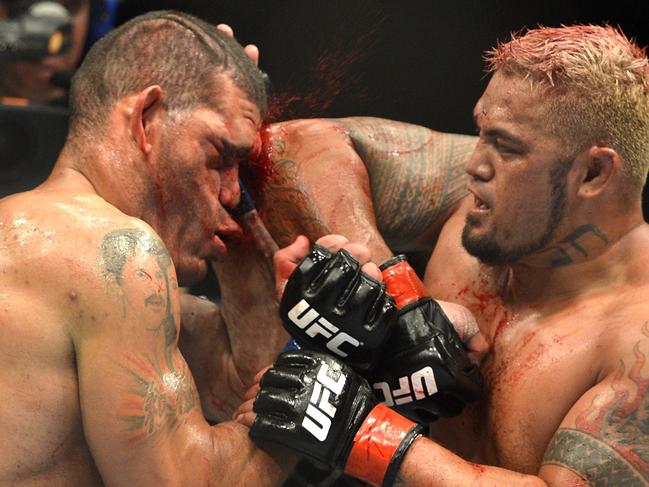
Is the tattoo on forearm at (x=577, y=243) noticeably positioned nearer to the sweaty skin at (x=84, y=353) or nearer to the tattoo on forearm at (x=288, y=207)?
the tattoo on forearm at (x=288, y=207)

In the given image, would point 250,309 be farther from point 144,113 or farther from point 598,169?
point 598,169

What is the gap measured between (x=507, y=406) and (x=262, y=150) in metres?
0.88

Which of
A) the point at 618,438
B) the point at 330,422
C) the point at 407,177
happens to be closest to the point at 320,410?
the point at 330,422

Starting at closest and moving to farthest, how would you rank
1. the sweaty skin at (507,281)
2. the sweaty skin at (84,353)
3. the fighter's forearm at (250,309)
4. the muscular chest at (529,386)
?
the sweaty skin at (84,353) → the sweaty skin at (507,281) → the muscular chest at (529,386) → the fighter's forearm at (250,309)

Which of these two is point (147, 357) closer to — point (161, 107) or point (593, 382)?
point (161, 107)

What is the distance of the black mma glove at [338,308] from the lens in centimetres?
194

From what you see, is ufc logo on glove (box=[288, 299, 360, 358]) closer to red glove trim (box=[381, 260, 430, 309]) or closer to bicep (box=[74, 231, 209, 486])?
red glove trim (box=[381, 260, 430, 309])

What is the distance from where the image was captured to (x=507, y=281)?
225 centimetres

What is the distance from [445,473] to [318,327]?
0.37 m

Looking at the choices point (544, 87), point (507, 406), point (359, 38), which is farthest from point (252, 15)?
point (507, 406)

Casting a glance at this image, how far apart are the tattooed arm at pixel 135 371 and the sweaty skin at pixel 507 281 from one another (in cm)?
44

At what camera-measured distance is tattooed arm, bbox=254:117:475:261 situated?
242cm

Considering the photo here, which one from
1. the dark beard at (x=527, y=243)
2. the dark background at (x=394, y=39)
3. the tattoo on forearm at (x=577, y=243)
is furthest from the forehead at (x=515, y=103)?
the dark background at (x=394, y=39)

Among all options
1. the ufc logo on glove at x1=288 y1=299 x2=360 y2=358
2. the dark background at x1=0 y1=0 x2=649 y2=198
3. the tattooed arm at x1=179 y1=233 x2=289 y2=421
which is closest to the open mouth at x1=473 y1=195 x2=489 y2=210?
the ufc logo on glove at x1=288 y1=299 x2=360 y2=358
